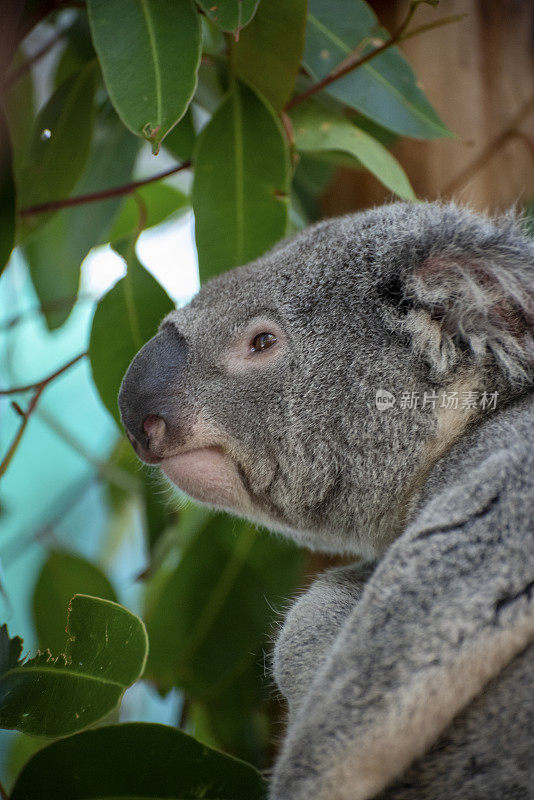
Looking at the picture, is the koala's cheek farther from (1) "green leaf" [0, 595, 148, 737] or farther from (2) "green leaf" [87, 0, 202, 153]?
(2) "green leaf" [87, 0, 202, 153]

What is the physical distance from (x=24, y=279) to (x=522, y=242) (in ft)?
8.07

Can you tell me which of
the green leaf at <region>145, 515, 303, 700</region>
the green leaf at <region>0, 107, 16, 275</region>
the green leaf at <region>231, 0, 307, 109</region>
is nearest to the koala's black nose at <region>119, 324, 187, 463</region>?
the green leaf at <region>0, 107, 16, 275</region>

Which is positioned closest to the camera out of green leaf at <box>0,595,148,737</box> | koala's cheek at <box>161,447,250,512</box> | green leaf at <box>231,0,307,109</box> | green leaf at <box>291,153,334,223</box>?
green leaf at <box>0,595,148,737</box>

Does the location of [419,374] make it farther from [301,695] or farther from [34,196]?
[34,196]

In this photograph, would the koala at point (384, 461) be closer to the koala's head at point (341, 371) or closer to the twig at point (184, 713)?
the koala's head at point (341, 371)

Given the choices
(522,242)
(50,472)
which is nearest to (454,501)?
(522,242)

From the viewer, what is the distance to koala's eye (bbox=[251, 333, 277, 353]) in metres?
1.69

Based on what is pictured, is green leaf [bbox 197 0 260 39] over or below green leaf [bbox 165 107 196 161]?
over

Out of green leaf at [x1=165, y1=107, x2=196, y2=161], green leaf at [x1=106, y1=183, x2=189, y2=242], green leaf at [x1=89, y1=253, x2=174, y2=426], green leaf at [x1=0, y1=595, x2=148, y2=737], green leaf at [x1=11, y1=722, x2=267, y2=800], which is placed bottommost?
green leaf at [x1=11, y1=722, x2=267, y2=800]

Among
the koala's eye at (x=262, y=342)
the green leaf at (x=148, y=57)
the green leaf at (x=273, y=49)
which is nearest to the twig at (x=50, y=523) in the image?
the koala's eye at (x=262, y=342)

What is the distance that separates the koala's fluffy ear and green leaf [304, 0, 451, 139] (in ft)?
2.07

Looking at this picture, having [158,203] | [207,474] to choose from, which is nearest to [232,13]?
[207,474]

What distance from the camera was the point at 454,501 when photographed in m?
1.33

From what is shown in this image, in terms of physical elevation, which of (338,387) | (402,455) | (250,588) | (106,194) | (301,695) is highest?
(106,194)
